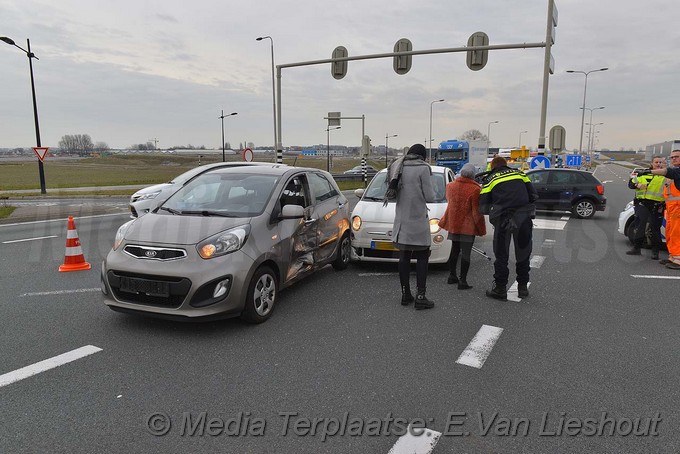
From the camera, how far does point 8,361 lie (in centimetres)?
393

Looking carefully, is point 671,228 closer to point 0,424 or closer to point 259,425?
point 259,425

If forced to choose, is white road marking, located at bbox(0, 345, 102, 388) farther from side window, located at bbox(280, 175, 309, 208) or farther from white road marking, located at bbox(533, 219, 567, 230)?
white road marking, located at bbox(533, 219, 567, 230)

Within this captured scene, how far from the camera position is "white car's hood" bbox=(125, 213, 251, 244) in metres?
4.56

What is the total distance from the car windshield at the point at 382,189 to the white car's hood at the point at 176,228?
3410 mm

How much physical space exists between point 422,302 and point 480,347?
1188mm

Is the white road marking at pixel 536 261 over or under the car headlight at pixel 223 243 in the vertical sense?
under

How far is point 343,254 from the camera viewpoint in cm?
722

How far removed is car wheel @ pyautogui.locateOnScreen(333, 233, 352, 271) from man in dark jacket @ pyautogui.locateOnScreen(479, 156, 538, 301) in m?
2.20

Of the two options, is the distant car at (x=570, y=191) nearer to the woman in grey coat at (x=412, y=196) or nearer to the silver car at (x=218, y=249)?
the woman in grey coat at (x=412, y=196)

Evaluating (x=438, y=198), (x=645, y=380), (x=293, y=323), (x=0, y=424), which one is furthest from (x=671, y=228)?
(x=0, y=424)

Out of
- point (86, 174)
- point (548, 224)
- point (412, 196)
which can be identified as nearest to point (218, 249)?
point (412, 196)

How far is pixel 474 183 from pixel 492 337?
2.42 meters

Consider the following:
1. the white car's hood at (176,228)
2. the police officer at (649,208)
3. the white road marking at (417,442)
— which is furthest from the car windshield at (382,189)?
the white road marking at (417,442)

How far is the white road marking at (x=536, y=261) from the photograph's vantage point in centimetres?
799
